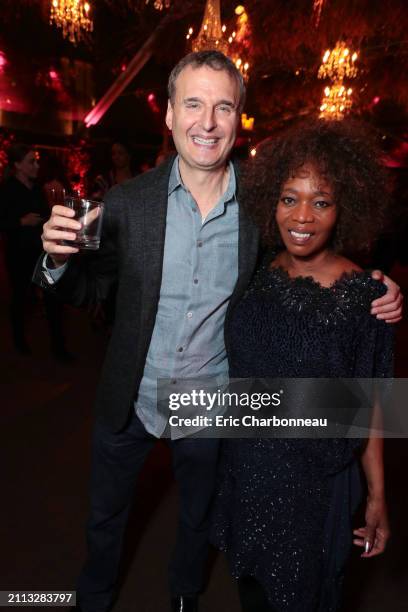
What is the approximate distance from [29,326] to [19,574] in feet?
10.7

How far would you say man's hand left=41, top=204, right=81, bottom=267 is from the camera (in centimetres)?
109

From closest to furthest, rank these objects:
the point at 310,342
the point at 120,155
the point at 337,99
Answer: the point at 310,342, the point at 120,155, the point at 337,99

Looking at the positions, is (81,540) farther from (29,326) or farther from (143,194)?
(29,326)

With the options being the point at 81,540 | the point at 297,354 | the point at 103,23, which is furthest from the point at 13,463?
the point at 103,23

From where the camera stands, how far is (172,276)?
135cm

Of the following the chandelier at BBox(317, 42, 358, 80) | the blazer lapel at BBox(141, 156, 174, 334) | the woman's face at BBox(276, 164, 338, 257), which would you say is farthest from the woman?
the chandelier at BBox(317, 42, 358, 80)

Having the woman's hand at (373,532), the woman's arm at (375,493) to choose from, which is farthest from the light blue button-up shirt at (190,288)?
the woman's hand at (373,532)

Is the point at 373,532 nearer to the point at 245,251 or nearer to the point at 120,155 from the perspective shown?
the point at 245,251

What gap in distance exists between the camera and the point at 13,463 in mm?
2506

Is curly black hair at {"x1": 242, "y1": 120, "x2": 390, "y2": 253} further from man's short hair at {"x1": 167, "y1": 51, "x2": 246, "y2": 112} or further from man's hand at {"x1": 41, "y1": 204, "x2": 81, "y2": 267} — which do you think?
man's hand at {"x1": 41, "y1": 204, "x2": 81, "y2": 267}

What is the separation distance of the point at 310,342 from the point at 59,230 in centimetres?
68

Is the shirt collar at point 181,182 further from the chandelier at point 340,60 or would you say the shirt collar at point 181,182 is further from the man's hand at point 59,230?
the chandelier at point 340,60

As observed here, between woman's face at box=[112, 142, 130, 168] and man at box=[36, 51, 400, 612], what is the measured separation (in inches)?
113

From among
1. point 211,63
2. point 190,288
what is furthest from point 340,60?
point 190,288
